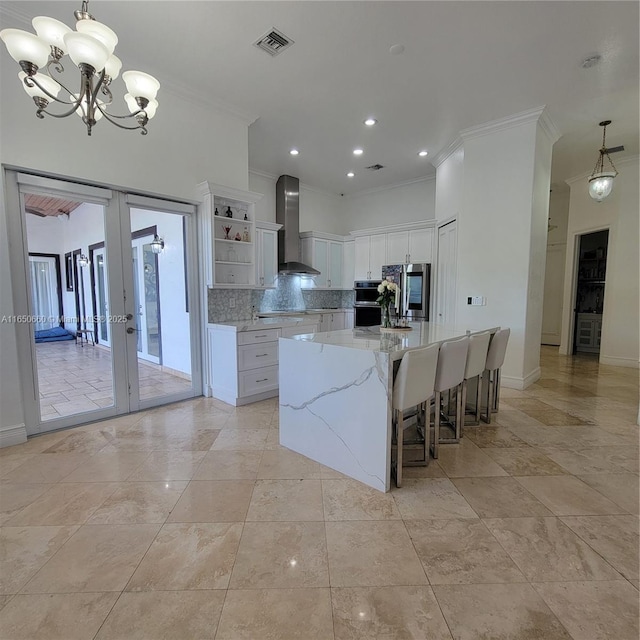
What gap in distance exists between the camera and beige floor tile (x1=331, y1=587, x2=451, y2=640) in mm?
1285

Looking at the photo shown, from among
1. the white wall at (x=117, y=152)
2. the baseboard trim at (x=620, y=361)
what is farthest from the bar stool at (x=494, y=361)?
the baseboard trim at (x=620, y=361)

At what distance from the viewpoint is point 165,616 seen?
1.35 meters

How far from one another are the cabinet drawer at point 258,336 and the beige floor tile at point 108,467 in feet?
4.84

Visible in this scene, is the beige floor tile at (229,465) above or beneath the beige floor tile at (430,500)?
above

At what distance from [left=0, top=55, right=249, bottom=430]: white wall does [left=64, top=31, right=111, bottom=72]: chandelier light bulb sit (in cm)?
158

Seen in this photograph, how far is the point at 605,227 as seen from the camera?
5.86 meters

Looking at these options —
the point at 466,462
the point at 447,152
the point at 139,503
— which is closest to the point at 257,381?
the point at 139,503

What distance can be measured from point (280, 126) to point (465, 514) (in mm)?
4539

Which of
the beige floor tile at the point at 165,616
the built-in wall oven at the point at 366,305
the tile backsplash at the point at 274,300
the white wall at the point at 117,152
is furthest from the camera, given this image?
the built-in wall oven at the point at 366,305

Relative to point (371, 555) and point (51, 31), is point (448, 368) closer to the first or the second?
point (371, 555)

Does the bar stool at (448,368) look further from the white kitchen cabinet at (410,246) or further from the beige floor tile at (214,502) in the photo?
the white kitchen cabinet at (410,246)

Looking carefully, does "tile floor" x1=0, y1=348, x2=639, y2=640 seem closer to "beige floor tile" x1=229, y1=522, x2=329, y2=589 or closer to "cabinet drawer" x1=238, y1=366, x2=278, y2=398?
"beige floor tile" x1=229, y1=522, x2=329, y2=589

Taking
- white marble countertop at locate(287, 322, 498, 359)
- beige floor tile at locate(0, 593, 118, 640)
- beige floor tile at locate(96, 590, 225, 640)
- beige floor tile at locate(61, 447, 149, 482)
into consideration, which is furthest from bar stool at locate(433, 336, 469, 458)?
beige floor tile at locate(61, 447, 149, 482)

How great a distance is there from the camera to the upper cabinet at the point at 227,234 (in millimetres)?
3809
